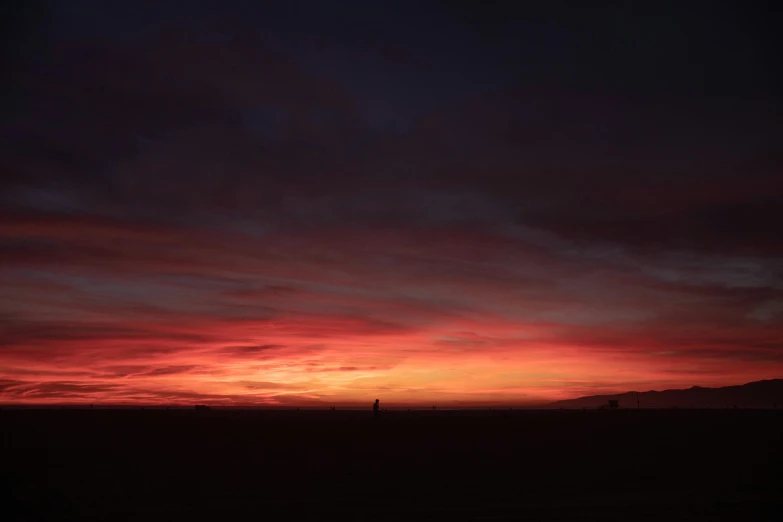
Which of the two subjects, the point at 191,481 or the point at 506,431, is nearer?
the point at 191,481

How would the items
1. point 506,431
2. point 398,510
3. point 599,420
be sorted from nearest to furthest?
point 398,510
point 506,431
point 599,420

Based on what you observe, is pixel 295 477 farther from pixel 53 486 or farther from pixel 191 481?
pixel 53 486

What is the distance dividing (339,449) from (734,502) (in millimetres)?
21207

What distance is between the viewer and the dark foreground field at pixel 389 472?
21214 millimetres

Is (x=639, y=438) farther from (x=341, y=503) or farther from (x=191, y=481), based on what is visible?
(x=191, y=481)

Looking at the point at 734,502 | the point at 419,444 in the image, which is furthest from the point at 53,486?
the point at 734,502

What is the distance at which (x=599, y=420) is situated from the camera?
2179 inches

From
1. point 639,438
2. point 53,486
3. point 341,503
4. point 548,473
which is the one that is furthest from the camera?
point 639,438

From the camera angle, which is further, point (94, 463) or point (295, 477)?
point (94, 463)

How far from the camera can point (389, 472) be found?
29.7 metres

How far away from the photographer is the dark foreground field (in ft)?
69.6

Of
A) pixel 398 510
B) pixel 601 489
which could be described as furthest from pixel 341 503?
pixel 601 489

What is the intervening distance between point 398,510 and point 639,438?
26.9 metres

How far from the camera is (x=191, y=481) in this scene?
2706 centimetres
